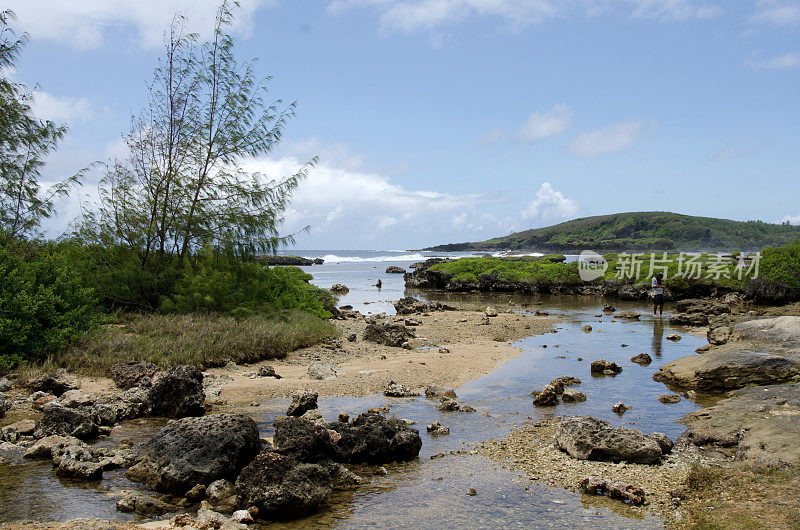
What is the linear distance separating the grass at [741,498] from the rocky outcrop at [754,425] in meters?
0.47

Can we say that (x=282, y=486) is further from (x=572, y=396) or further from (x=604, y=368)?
(x=604, y=368)

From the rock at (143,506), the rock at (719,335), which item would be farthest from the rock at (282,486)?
the rock at (719,335)

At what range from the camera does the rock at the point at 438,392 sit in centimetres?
938

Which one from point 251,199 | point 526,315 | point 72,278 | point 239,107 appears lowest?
point 526,315

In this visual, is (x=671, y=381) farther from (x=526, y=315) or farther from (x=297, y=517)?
(x=526, y=315)

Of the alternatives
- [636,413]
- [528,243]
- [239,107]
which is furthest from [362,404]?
[528,243]

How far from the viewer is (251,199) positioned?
53.1 feet

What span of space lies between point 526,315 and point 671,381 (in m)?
13.7

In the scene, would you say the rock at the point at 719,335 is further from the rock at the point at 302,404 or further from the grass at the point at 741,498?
the rock at the point at 302,404

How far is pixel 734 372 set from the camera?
32.9ft

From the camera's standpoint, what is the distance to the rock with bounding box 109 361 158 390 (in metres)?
8.97

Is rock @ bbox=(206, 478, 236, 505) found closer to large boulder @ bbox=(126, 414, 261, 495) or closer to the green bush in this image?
large boulder @ bbox=(126, 414, 261, 495)

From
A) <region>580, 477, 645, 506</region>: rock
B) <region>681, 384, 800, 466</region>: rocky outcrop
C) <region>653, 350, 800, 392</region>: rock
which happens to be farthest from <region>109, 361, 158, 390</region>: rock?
<region>653, 350, 800, 392</region>: rock

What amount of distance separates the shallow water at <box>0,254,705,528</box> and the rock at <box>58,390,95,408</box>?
2.55 feet
